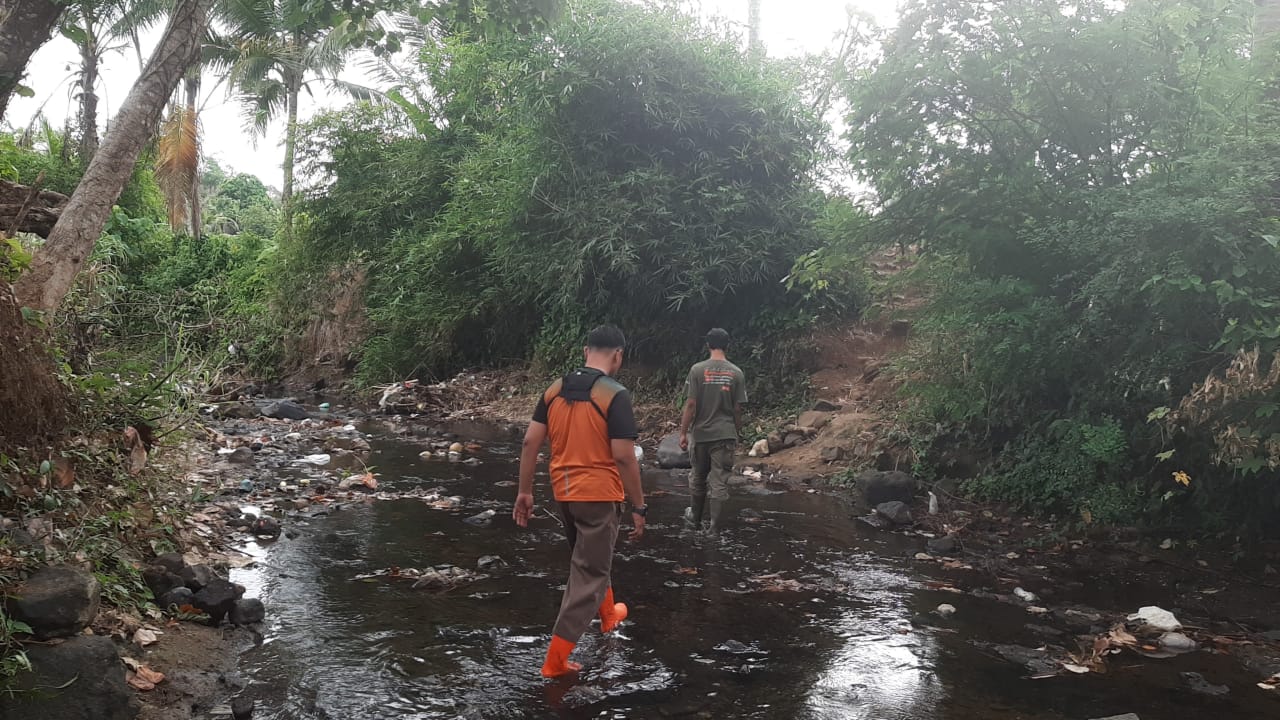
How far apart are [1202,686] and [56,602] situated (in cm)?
565

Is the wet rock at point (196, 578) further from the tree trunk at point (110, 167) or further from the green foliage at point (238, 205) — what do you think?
the green foliage at point (238, 205)

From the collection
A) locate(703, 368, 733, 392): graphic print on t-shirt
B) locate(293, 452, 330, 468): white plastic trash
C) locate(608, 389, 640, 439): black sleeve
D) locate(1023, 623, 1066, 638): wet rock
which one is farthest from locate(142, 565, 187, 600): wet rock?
locate(293, 452, 330, 468): white plastic trash

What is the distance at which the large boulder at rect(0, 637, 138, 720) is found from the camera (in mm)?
3186

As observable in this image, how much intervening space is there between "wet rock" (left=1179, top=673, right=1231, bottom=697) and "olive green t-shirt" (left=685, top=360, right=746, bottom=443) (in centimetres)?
399

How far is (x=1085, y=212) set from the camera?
7.37m

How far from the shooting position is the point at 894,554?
7164mm

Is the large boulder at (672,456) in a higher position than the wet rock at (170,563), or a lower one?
lower

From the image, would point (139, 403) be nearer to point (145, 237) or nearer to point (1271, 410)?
point (1271, 410)

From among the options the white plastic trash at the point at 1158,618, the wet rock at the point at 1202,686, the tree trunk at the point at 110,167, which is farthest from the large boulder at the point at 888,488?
the tree trunk at the point at 110,167

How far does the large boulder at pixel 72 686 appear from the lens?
319cm

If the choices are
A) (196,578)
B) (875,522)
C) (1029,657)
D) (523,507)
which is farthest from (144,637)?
(875,522)

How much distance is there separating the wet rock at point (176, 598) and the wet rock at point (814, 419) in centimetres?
902

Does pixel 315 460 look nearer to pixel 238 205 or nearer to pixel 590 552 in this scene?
pixel 590 552

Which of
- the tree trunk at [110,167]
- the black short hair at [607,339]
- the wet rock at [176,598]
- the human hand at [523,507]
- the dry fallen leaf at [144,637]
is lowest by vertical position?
the dry fallen leaf at [144,637]
